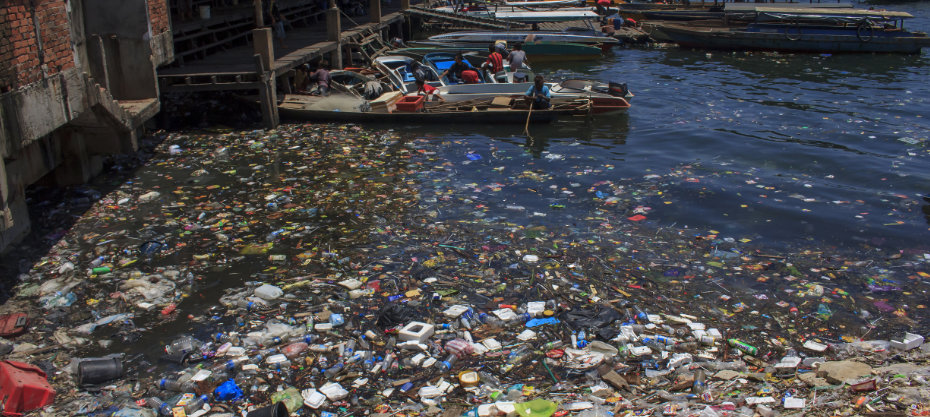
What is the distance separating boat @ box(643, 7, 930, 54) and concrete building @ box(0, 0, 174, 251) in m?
24.3

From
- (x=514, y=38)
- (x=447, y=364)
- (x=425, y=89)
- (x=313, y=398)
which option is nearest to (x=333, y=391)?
(x=313, y=398)

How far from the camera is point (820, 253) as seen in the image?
9.03 meters

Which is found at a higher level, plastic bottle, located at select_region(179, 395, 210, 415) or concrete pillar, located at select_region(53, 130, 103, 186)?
concrete pillar, located at select_region(53, 130, 103, 186)

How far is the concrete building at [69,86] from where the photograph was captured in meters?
7.35

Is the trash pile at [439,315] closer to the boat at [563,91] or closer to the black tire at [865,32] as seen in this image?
the boat at [563,91]

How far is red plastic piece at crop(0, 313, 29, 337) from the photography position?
261 inches

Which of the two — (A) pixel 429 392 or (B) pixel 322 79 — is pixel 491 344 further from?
(B) pixel 322 79

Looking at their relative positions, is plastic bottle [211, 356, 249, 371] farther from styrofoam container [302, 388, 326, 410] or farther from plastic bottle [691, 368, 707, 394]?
plastic bottle [691, 368, 707, 394]

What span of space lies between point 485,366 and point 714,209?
6.11 meters

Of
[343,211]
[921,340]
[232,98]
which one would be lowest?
[921,340]

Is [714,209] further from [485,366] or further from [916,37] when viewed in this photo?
[916,37]

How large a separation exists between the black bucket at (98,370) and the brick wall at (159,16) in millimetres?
7883

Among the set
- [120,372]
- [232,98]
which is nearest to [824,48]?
[232,98]

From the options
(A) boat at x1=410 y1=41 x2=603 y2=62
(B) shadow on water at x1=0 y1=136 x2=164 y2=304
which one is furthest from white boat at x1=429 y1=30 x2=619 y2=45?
(B) shadow on water at x1=0 y1=136 x2=164 y2=304
